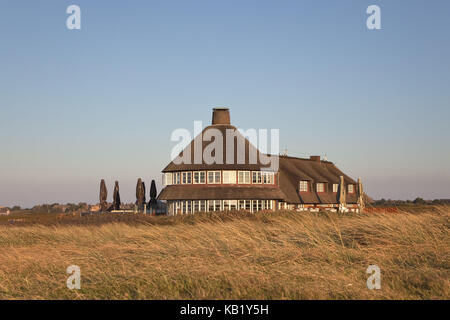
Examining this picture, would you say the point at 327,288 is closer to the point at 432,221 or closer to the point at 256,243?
the point at 256,243

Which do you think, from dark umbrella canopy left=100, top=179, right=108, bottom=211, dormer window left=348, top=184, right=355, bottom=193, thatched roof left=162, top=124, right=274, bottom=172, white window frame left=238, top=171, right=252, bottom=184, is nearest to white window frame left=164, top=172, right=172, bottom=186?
thatched roof left=162, top=124, right=274, bottom=172

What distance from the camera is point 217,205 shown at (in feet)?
139

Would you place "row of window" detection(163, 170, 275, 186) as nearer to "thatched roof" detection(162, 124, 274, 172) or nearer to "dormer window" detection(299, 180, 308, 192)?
"thatched roof" detection(162, 124, 274, 172)

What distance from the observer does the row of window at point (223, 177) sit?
1690 inches

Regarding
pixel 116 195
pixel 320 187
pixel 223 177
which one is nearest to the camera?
pixel 223 177

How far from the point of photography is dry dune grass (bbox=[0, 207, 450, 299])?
7.71 metres

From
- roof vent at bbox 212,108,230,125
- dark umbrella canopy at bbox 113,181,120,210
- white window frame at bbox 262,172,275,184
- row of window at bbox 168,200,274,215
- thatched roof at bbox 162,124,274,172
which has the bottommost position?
row of window at bbox 168,200,274,215

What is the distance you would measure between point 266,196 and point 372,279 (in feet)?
Result: 113

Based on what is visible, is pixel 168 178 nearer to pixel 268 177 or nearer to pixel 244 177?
pixel 244 177

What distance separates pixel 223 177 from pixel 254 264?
33587 millimetres

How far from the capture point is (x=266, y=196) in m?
42.7

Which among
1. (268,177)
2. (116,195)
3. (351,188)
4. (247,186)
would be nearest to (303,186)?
(268,177)
